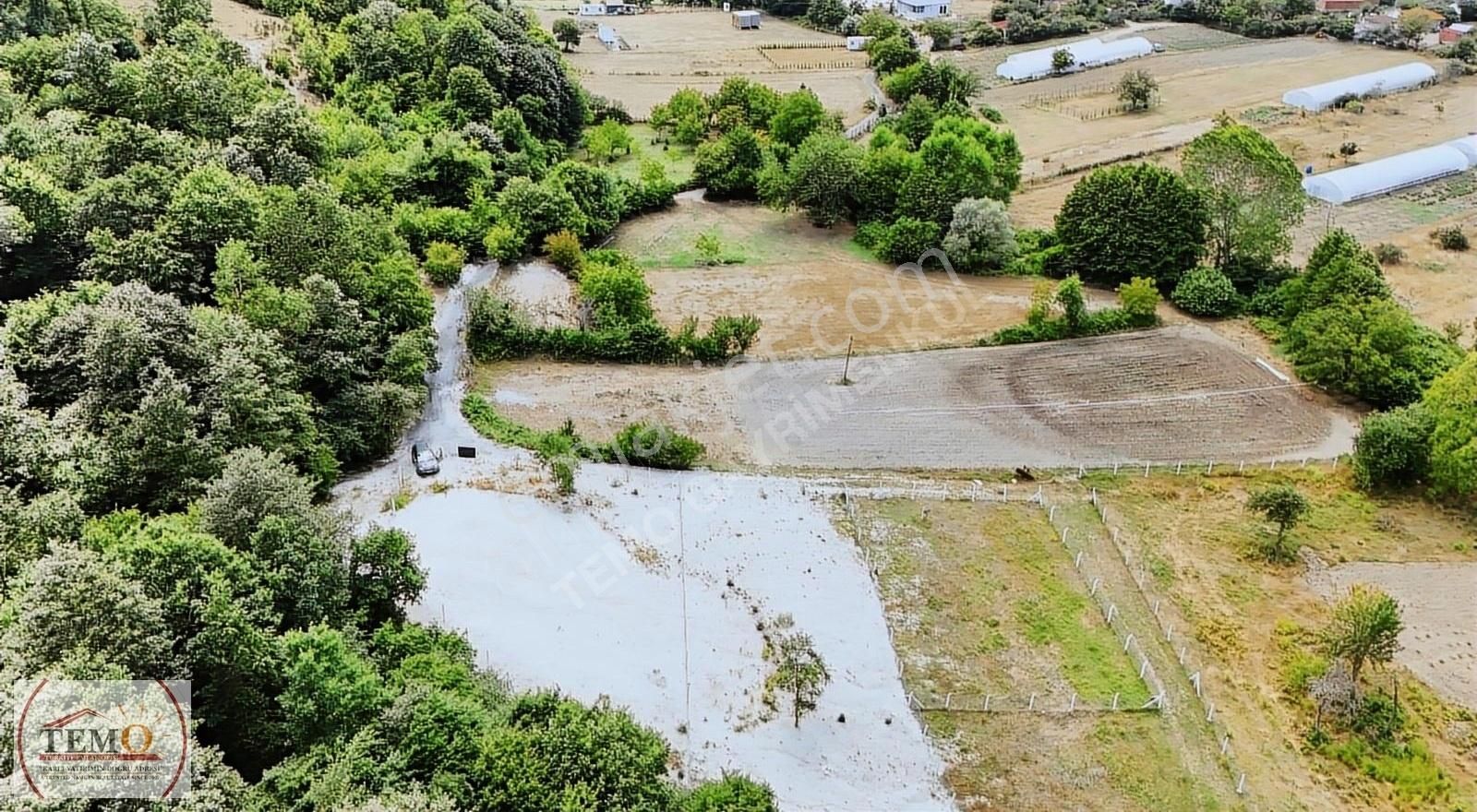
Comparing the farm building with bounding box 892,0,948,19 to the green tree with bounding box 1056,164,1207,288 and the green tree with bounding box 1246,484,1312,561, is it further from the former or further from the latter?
the green tree with bounding box 1246,484,1312,561

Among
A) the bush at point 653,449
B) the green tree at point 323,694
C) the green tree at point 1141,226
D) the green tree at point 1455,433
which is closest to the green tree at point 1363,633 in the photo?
the green tree at point 1455,433

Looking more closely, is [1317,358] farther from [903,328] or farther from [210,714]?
[210,714]

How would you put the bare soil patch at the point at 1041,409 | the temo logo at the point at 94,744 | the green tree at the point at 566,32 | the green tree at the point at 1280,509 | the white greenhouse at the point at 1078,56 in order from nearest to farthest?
the temo logo at the point at 94,744, the green tree at the point at 1280,509, the bare soil patch at the point at 1041,409, the white greenhouse at the point at 1078,56, the green tree at the point at 566,32

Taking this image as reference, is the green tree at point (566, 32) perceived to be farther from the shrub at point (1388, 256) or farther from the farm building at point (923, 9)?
the shrub at point (1388, 256)

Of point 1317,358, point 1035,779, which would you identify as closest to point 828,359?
point 1317,358

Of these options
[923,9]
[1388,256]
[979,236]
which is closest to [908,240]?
[979,236]

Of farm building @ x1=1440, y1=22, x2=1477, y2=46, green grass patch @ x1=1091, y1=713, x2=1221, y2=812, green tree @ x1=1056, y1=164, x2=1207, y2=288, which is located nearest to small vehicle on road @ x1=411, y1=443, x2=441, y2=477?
green grass patch @ x1=1091, y1=713, x2=1221, y2=812
